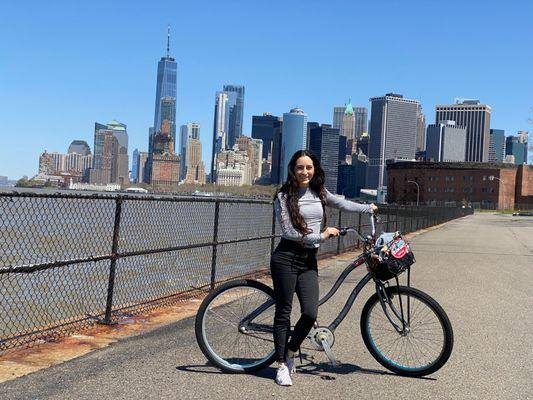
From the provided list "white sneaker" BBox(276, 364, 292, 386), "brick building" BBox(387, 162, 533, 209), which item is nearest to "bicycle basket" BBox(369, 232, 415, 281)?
"white sneaker" BBox(276, 364, 292, 386)

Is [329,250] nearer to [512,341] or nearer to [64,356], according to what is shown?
[512,341]

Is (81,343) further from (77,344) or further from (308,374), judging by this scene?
(308,374)

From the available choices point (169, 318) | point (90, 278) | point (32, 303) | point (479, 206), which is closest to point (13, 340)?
point (169, 318)

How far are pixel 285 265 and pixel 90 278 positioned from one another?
29.5ft

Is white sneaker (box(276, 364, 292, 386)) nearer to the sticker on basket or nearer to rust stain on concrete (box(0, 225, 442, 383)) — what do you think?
the sticker on basket

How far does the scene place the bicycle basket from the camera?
4.79 m

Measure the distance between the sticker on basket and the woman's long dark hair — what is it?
2.01 feet

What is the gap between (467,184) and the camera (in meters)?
153

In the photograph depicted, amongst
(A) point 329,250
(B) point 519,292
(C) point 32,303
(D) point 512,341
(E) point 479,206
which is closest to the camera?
(D) point 512,341

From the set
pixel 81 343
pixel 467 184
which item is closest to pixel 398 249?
pixel 81 343

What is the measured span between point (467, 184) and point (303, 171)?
15675cm

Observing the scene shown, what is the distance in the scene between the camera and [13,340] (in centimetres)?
607

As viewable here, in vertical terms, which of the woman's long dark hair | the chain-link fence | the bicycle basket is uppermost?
the woman's long dark hair

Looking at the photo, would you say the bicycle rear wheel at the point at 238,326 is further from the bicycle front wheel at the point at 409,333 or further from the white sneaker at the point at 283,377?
the bicycle front wheel at the point at 409,333
